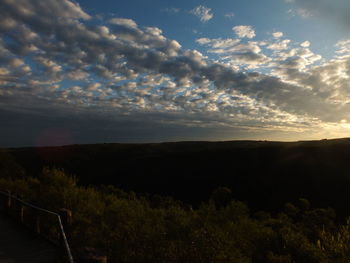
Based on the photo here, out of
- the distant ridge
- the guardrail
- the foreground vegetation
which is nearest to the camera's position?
the foreground vegetation

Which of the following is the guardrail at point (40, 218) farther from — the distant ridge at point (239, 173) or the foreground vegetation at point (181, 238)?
the distant ridge at point (239, 173)

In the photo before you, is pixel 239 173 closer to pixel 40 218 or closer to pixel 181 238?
pixel 40 218

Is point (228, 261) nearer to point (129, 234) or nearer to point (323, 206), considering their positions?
point (129, 234)

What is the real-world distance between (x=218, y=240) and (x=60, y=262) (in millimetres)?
3250

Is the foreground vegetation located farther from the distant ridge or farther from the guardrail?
the distant ridge

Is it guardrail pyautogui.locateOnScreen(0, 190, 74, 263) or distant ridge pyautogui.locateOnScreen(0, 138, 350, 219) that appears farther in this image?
distant ridge pyautogui.locateOnScreen(0, 138, 350, 219)

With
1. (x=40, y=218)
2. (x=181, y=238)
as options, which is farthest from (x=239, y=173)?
(x=181, y=238)

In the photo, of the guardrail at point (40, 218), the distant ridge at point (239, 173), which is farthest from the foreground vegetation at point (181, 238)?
the distant ridge at point (239, 173)

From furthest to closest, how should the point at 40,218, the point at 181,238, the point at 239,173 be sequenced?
the point at 239,173 → the point at 40,218 → the point at 181,238

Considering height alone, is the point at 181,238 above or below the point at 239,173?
above

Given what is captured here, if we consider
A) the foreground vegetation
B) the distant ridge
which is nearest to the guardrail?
the foreground vegetation

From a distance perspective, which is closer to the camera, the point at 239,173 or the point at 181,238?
the point at 181,238

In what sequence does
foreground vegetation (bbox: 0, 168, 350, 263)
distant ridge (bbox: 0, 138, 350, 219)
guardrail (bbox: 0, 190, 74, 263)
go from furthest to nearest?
distant ridge (bbox: 0, 138, 350, 219)
guardrail (bbox: 0, 190, 74, 263)
foreground vegetation (bbox: 0, 168, 350, 263)

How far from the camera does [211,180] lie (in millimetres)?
54031
